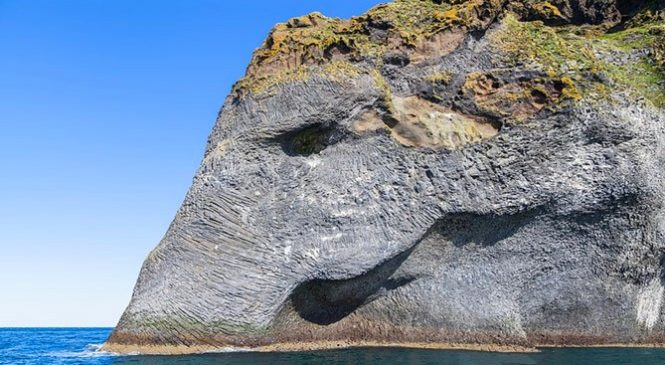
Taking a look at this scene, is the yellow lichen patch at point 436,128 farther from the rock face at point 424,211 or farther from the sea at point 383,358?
the sea at point 383,358

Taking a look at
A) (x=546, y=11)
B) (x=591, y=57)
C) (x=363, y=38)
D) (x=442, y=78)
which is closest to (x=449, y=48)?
(x=442, y=78)

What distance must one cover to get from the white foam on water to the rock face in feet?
0.63

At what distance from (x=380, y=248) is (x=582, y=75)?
324 inches

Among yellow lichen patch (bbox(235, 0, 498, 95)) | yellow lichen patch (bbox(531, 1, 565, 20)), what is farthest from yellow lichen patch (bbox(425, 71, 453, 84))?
yellow lichen patch (bbox(531, 1, 565, 20))

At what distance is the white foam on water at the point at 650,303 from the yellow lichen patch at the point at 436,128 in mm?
7031

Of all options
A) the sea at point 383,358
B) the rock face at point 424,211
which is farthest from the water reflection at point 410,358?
the rock face at point 424,211

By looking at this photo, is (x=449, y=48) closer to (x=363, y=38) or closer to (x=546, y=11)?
(x=363, y=38)

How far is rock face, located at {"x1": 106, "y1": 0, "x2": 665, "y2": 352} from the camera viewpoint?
17.2 m

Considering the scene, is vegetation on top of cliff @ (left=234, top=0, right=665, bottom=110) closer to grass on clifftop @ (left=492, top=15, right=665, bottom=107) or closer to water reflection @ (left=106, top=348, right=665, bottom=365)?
grass on clifftop @ (left=492, top=15, right=665, bottom=107)

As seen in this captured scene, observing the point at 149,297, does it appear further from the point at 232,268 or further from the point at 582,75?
the point at 582,75

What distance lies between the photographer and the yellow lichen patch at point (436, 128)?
1803cm

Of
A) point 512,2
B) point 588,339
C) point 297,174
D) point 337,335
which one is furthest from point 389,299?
point 512,2

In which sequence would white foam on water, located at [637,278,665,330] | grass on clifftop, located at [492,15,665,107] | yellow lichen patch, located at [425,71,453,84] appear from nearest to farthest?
grass on clifftop, located at [492,15,665,107]
white foam on water, located at [637,278,665,330]
yellow lichen patch, located at [425,71,453,84]

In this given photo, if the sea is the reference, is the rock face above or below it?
above
